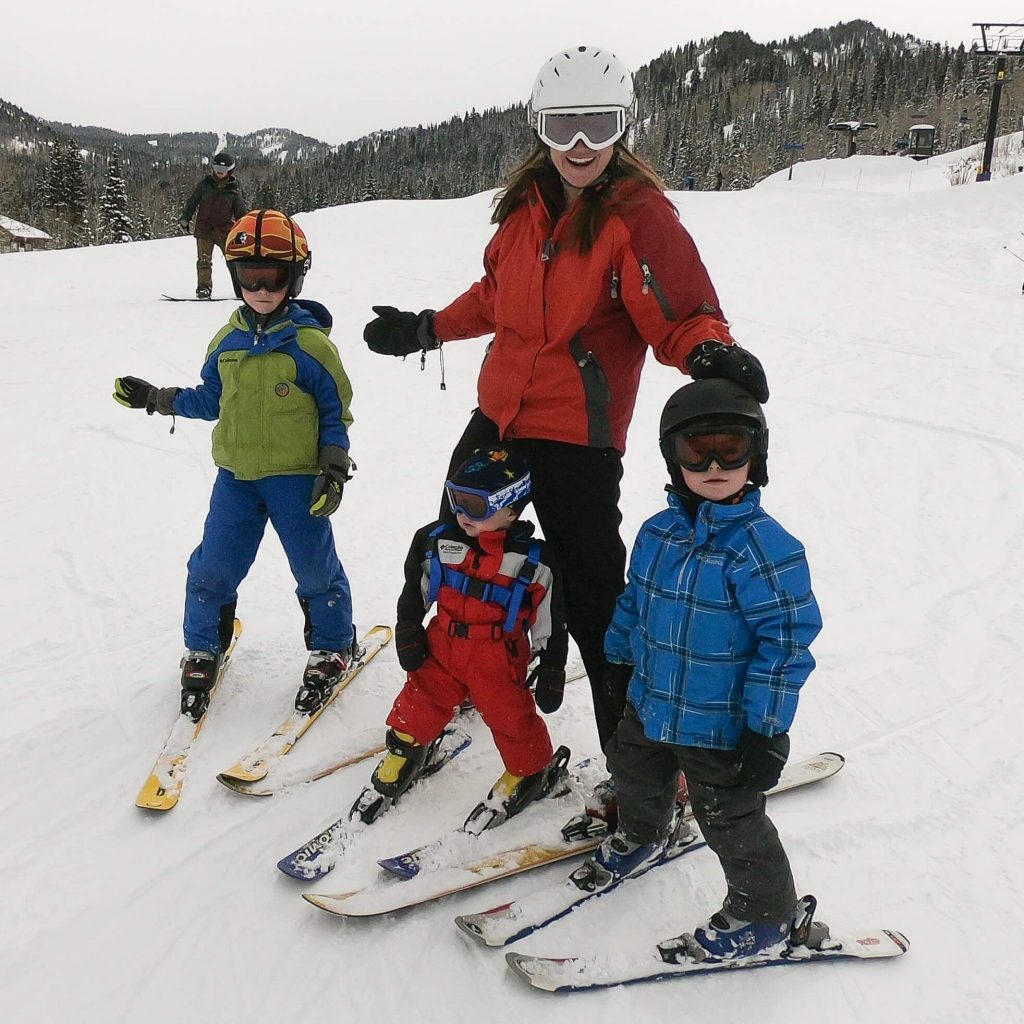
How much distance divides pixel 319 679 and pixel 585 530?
53.3 inches

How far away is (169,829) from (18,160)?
4360 inches

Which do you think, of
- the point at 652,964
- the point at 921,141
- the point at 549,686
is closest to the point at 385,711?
the point at 549,686

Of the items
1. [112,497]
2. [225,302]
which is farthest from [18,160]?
[112,497]

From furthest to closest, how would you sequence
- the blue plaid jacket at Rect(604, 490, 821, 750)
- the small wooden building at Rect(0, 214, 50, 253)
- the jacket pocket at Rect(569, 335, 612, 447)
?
the small wooden building at Rect(0, 214, 50, 253) → the jacket pocket at Rect(569, 335, 612, 447) → the blue plaid jacket at Rect(604, 490, 821, 750)

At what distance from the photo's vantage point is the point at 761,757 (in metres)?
1.74

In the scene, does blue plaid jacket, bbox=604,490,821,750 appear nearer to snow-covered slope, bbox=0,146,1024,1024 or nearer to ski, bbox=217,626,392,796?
snow-covered slope, bbox=0,146,1024,1024

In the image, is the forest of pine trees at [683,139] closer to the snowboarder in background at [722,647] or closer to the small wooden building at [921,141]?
the small wooden building at [921,141]

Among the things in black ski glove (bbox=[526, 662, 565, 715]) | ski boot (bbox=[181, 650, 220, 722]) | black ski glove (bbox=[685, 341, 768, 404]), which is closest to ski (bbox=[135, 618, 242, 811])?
ski boot (bbox=[181, 650, 220, 722])

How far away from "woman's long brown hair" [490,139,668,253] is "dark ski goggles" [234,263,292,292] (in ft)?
2.80

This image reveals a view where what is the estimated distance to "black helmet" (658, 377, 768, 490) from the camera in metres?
1.72

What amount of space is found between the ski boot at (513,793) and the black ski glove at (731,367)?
1.39 m

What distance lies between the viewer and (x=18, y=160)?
88188mm

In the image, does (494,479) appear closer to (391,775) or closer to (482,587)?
(482,587)

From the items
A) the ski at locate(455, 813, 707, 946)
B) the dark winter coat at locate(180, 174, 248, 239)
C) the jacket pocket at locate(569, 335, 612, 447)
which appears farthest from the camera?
the dark winter coat at locate(180, 174, 248, 239)
